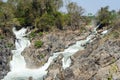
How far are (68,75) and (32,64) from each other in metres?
13.5

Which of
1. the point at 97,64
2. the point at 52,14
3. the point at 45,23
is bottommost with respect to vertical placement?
the point at 97,64

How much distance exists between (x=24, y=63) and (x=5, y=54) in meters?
3.52

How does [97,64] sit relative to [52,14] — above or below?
below

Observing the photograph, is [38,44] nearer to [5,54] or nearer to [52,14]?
[5,54]

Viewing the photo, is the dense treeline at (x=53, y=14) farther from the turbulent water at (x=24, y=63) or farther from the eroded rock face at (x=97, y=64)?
the eroded rock face at (x=97, y=64)

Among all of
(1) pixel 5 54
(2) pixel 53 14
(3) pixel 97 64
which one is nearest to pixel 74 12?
(2) pixel 53 14

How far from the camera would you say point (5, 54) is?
5769cm

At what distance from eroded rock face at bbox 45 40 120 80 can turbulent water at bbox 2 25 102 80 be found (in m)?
5.10

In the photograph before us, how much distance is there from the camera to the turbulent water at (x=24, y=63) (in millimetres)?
52594

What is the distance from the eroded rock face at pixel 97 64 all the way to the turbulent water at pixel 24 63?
510cm

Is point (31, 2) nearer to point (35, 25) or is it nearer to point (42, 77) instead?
point (35, 25)

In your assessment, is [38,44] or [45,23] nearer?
[38,44]

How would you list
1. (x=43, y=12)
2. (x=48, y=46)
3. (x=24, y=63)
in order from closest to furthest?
(x=24, y=63)
(x=48, y=46)
(x=43, y=12)

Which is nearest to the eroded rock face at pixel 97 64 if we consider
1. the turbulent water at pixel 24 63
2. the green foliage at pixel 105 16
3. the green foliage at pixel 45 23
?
the turbulent water at pixel 24 63
